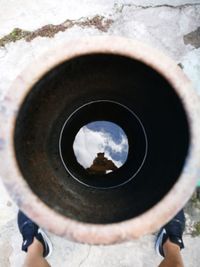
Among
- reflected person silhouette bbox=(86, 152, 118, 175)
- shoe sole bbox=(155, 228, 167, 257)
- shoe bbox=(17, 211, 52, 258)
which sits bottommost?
shoe bbox=(17, 211, 52, 258)

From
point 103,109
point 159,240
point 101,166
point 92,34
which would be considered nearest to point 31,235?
point 101,166

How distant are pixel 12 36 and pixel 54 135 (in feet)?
2.60

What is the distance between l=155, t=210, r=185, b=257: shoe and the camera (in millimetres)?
1951

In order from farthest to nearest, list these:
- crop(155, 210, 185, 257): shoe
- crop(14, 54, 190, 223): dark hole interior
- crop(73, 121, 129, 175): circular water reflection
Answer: crop(155, 210, 185, 257): shoe, crop(73, 121, 129, 175): circular water reflection, crop(14, 54, 190, 223): dark hole interior

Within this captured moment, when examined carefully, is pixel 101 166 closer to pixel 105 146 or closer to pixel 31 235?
pixel 105 146

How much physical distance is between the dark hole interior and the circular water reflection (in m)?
0.21

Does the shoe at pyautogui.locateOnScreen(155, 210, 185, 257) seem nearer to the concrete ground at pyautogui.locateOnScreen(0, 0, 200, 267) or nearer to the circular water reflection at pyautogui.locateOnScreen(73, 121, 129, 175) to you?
the concrete ground at pyautogui.locateOnScreen(0, 0, 200, 267)

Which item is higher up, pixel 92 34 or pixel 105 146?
pixel 92 34

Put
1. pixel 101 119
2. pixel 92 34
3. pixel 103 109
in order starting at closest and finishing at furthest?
1. pixel 103 109
2. pixel 101 119
3. pixel 92 34

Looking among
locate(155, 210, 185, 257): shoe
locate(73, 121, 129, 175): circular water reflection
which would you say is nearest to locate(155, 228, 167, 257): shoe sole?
locate(155, 210, 185, 257): shoe

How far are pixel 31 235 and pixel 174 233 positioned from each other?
702 mm

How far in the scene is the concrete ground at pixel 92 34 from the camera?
201 centimetres

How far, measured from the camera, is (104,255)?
201cm

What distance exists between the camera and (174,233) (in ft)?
6.44
